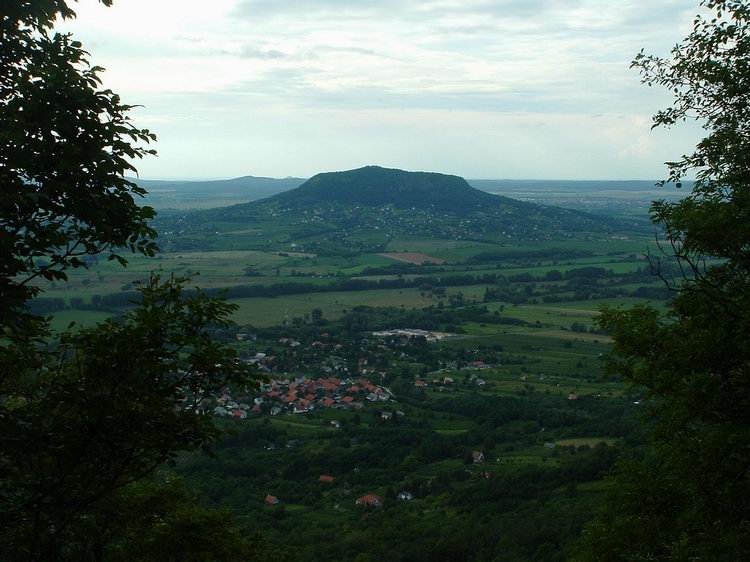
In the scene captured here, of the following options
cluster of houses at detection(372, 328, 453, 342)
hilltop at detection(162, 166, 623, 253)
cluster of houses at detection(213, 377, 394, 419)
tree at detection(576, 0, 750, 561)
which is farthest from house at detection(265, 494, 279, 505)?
hilltop at detection(162, 166, 623, 253)

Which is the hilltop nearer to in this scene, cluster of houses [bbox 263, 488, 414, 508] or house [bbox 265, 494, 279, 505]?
cluster of houses [bbox 263, 488, 414, 508]

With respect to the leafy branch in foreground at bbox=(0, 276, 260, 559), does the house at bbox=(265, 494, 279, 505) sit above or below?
below

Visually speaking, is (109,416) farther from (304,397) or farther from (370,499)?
(304,397)

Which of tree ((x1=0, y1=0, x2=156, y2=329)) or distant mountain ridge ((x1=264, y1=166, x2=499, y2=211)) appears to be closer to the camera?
tree ((x1=0, y1=0, x2=156, y2=329))

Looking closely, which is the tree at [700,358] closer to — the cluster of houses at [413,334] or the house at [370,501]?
the house at [370,501]

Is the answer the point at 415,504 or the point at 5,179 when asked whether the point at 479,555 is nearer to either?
the point at 415,504

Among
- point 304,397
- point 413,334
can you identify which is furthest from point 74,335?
point 413,334
